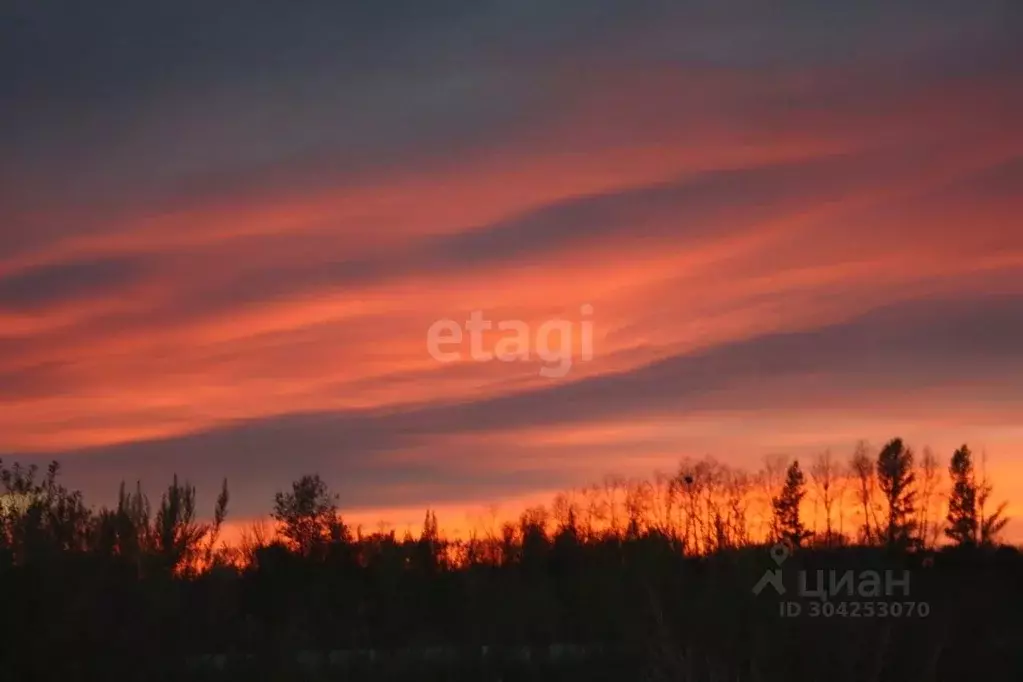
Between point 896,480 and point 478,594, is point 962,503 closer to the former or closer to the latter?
Answer: point 896,480

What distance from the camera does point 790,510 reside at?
42312 mm

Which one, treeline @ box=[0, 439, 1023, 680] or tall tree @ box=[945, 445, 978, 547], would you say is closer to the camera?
treeline @ box=[0, 439, 1023, 680]

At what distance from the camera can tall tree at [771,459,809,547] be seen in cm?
3641

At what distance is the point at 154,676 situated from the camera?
74.3 ft

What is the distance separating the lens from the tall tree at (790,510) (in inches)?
1433

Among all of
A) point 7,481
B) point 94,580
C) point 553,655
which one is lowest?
point 553,655

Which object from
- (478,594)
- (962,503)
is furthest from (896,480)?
(478,594)

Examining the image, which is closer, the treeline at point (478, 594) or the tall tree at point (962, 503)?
the treeline at point (478, 594)

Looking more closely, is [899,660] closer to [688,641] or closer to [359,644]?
[688,641]

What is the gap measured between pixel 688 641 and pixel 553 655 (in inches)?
331

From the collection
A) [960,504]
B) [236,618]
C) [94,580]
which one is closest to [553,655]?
[236,618]

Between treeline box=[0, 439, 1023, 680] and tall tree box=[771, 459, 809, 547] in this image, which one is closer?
treeline box=[0, 439, 1023, 680]

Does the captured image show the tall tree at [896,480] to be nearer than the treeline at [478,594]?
No

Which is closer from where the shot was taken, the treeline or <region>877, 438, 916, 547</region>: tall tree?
the treeline
